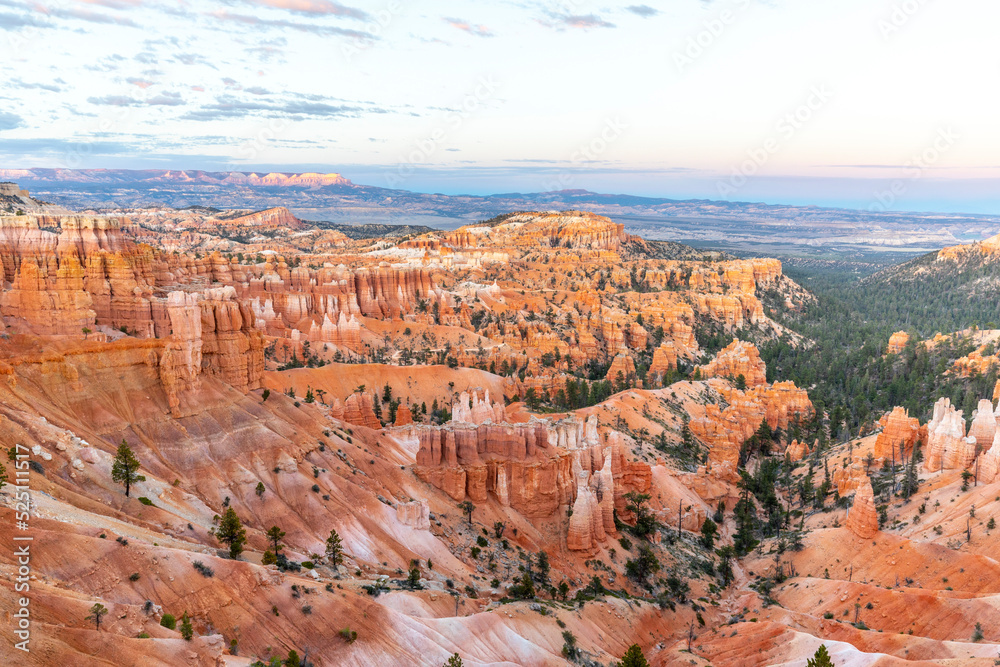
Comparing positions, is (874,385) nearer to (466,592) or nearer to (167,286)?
(466,592)

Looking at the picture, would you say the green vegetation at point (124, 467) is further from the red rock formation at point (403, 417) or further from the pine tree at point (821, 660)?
the red rock formation at point (403, 417)

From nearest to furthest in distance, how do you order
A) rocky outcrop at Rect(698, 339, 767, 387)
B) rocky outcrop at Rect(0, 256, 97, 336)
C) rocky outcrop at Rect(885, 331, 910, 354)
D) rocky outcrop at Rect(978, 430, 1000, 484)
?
rocky outcrop at Rect(0, 256, 97, 336) < rocky outcrop at Rect(978, 430, 1000, 484) < rocky outcrop at Rect(698, 339, 767, 387) < rocky outcrop at Rect(885, 331, 910, 354)

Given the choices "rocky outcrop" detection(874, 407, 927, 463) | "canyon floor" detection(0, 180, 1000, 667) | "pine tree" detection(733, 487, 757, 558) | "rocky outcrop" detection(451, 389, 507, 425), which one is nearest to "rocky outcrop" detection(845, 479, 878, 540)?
"canyon floor" detection(0, 180, 1000, 667)

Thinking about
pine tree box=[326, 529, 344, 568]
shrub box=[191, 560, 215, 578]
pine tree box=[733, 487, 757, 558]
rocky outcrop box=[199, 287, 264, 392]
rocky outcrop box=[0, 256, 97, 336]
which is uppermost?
rocky outcrop box=[0, 256, 97, 336]

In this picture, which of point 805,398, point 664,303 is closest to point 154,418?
point 805,398

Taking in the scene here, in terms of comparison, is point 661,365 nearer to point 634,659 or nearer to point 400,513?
point 400,513

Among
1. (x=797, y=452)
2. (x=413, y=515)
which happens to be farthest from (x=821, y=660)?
(x=797, y=452)

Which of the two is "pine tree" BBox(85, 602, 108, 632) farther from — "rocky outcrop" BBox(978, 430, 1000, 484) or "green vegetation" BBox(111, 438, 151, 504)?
"rocky outcrop" BBox(978, 430, 1000, 484)
